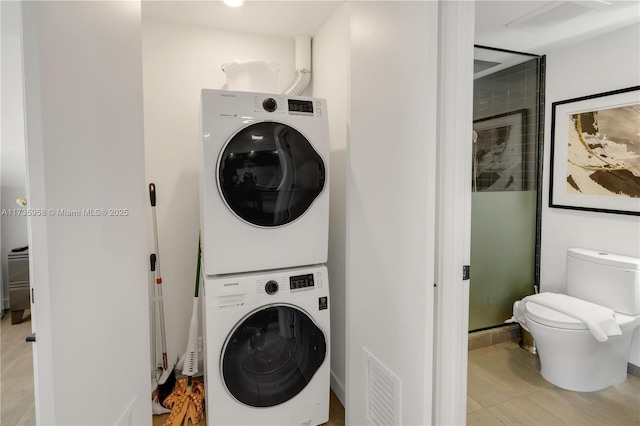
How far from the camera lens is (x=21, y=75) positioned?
2.91 feet

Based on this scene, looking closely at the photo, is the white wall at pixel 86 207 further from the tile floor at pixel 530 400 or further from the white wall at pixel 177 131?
the tile floor at pixel 530 400

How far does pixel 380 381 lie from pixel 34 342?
1.27 m

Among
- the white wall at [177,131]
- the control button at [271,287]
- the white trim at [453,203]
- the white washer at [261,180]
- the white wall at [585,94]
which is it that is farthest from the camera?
the white wall at [585,94]

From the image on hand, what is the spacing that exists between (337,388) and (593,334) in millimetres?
1620

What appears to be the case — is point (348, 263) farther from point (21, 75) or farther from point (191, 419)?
point (21, 75)

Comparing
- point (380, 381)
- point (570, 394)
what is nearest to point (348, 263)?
point (380, 381)

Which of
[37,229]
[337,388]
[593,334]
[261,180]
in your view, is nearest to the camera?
[37,229]

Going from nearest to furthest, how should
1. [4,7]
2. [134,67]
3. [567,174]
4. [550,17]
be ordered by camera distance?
[4,7], [134,67], [550,17], [567,174]

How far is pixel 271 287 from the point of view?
1.81 meters

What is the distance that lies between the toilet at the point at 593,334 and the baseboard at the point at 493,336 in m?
0.48

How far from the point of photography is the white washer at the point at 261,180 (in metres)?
1.69

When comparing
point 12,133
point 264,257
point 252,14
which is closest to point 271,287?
point 264,257

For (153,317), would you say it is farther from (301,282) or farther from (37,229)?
(37,229)

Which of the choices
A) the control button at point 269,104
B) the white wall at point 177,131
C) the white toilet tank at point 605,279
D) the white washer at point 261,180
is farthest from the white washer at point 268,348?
the white toilet tank at point 605,279
